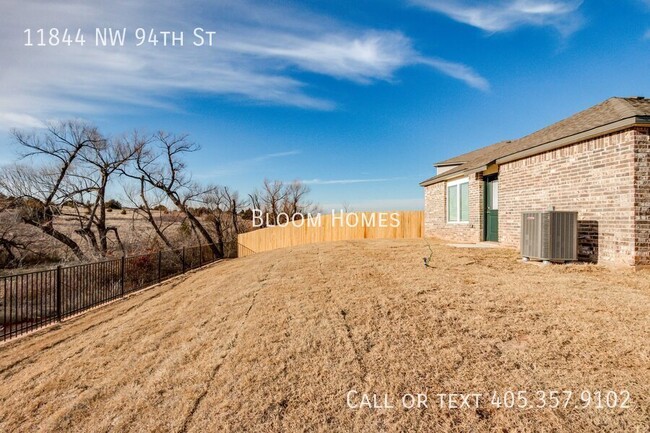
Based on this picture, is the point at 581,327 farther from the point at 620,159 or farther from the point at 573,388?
the point at 620,159

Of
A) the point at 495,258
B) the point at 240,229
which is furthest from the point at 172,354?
the point at 240,229

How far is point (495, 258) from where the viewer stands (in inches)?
300

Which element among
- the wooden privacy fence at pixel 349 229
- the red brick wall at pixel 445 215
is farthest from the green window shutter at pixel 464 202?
the wooden privacy fence at pixel 349 229

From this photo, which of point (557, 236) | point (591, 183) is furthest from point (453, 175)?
point (557, 236)

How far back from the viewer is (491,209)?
10883mm

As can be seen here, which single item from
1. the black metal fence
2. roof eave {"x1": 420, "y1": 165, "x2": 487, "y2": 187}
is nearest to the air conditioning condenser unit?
roof eave {"x1": 420, "y1": 165, "x2": 487, "y2": 187}

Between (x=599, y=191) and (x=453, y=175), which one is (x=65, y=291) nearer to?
(x=599, y=191)

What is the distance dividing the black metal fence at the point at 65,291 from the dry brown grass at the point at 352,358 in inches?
77.8

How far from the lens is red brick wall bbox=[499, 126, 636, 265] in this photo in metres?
6.16

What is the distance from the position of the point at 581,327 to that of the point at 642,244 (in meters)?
3.81

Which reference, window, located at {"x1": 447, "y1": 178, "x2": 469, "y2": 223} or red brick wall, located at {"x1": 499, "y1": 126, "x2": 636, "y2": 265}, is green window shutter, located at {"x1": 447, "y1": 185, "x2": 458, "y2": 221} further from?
red brick wall, located at {"x1": 499, "y1": 126, "x2": 636, "y2": 265}

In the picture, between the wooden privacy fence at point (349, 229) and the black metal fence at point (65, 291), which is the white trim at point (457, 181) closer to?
the wooden privacy fence at point (349, 229)

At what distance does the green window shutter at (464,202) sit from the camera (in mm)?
12172

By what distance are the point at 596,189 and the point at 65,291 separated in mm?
12448
